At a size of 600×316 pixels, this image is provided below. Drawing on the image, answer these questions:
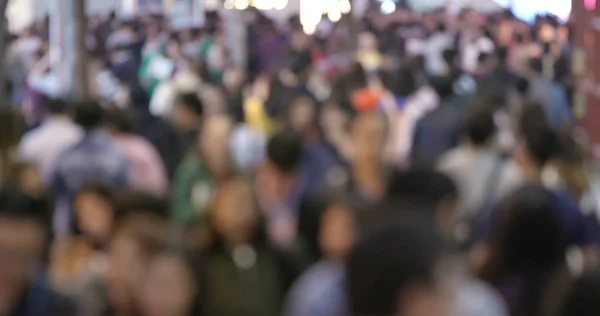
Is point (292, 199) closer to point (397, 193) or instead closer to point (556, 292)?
point (397, 193)

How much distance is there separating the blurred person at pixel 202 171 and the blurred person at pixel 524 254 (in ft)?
5.75

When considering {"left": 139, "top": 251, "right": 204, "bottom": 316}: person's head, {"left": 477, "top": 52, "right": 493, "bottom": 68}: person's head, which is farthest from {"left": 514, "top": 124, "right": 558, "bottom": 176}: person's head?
{"left": 477, "top": 52, "right": 493, "bottom": 68}: person's head

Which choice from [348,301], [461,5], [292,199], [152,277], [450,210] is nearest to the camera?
[348,301]

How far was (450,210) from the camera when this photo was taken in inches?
153

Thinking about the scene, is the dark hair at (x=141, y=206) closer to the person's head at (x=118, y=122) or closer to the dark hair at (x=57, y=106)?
the person's head at (x=118, y=122)

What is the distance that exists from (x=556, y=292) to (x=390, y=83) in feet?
17.8

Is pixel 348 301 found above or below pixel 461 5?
above

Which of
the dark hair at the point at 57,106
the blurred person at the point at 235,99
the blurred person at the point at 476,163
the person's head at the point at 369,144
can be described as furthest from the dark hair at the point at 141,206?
the blurred person at the point at 235,99

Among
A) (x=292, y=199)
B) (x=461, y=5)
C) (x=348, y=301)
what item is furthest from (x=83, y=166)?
(x=461, y=5)

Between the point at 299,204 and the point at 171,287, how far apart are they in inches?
57.0

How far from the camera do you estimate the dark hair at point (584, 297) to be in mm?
2850

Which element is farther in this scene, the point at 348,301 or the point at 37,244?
the point at 37,244

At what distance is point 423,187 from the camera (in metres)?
3.93

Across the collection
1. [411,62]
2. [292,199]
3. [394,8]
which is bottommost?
[394,8]
